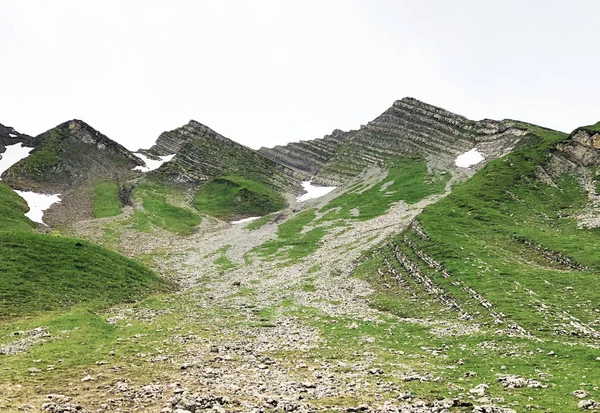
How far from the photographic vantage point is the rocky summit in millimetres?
18031

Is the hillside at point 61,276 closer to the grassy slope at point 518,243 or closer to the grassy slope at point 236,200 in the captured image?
the grassy slope at point 518,243

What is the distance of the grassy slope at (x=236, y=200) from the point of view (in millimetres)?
172750

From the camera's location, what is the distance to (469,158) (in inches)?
7323

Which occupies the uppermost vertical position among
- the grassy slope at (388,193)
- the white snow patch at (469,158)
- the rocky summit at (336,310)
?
the white snow patch at (469,158)

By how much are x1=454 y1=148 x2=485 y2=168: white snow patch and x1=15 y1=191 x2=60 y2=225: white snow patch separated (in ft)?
520

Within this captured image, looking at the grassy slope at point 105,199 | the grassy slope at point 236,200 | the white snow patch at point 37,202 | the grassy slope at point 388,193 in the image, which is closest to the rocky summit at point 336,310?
the white snow patch at point 37,202

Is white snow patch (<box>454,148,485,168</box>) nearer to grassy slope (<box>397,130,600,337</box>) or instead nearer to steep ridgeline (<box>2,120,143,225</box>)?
grassy slope (<box>397,130,600,337</box>)

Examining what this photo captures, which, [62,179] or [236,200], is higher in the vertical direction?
[62,179]

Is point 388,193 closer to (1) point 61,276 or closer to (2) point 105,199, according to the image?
(2) point 105,199

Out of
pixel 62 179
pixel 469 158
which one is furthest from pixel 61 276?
pixel 469 158

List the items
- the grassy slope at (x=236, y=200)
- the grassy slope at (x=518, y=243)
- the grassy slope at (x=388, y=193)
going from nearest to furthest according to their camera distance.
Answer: the grassy slope at (x=518, y=243)
the grassy slope at (x=388, y=193)
the grassy slope at (x=236, y=200)

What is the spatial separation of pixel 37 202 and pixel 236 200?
73.1 meters

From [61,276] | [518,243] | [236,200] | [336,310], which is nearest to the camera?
[336,310]

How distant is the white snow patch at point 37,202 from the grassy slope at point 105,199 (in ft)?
45.9
